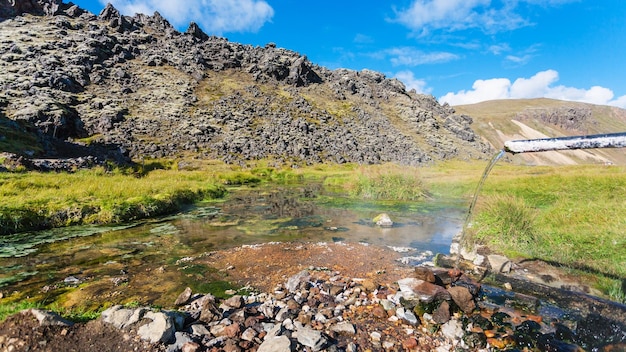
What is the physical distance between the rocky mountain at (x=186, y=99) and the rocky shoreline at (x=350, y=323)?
3897cm

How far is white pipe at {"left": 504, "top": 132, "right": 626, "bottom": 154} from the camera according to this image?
454cm

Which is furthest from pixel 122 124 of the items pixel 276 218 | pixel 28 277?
pixel 28 277

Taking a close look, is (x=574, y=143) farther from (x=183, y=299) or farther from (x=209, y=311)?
(x=183, y=299)

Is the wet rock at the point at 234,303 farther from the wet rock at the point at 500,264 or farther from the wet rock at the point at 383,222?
the wet rock at the point at 383,222

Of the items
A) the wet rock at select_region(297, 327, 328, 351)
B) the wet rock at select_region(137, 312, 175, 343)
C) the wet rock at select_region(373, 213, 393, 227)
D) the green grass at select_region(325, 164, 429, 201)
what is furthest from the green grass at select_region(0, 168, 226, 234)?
the wet rock at select_region(297, 327, 328, 351)

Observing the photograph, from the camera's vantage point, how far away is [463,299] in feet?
23.7

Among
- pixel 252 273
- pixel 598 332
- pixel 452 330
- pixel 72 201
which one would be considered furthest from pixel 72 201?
pixel 598 332

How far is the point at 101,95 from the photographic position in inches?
2926

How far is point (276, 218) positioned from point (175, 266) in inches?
383

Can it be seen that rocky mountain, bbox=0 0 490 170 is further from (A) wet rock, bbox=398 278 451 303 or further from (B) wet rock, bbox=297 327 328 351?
(A) wet rock, bbox=398 278 451 303

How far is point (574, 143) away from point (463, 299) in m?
4.10

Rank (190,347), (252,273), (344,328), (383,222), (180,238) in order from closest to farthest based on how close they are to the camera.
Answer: (190,347), (344,328), (252,273), (180,238), (383,222)

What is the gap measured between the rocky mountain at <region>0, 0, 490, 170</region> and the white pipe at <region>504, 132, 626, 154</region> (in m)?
43.1

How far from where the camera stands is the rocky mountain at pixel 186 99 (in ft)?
212
